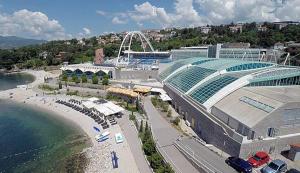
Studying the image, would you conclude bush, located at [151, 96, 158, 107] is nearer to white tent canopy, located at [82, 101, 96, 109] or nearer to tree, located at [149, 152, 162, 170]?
white tent canopy, located at [82, 101, 96, 109]

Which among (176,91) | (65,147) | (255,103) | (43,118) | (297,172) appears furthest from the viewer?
(43,118)

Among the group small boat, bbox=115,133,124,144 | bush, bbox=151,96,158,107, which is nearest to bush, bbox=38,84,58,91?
bush, bbox=151,96,158,107

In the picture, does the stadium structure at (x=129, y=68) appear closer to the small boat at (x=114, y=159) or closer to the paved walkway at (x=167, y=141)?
the paved walkway at (x=167, y=141)

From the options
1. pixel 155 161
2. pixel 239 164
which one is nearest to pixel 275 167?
pixel 239 164

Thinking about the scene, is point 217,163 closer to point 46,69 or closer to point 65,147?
point 65,147

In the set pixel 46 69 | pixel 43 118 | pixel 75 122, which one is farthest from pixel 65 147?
pixel 46 69

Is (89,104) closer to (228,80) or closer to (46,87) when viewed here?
(228,80)
